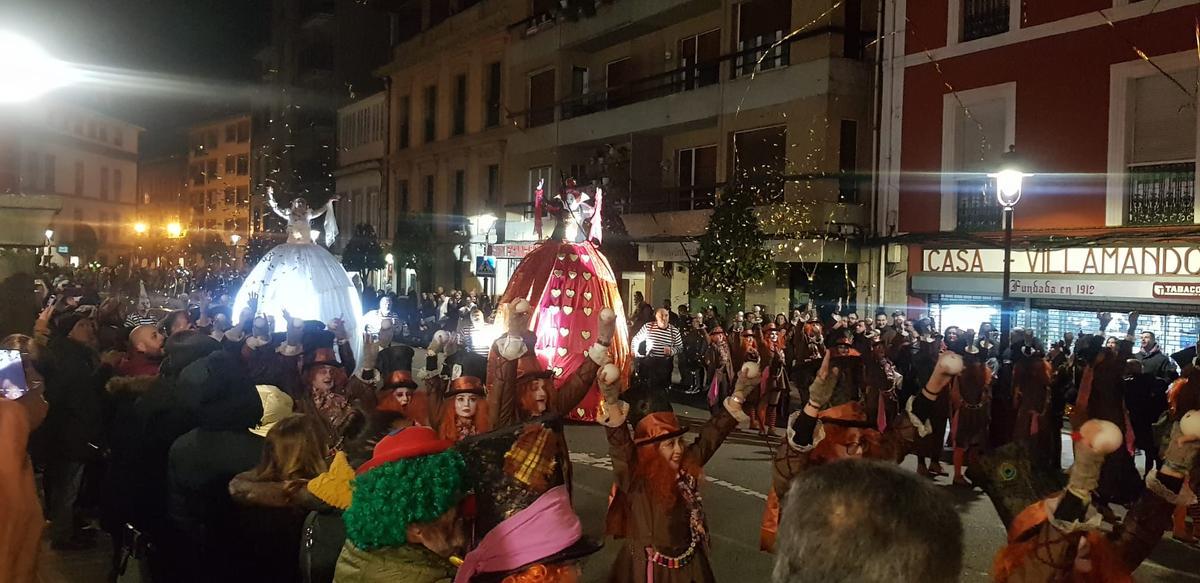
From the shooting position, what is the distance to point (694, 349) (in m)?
16.6

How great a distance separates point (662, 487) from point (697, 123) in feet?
61.5

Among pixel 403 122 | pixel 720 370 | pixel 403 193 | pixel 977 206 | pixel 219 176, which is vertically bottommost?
pixel 720 370

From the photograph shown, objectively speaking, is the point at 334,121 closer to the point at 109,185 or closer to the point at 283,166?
the point at 283,166

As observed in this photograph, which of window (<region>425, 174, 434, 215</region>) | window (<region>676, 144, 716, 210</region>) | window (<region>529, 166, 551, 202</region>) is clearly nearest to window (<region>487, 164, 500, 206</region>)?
Answer: window (<region>529, 166, 551, 202</region>)

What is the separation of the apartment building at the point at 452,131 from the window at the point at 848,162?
1341 cm

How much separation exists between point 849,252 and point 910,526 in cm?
1786

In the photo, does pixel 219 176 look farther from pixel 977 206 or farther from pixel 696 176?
pixel 977 206

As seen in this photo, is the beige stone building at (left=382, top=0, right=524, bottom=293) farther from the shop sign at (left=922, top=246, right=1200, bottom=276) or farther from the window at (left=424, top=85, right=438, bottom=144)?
the shop sign at (left=922, top=246, right=1200, bottom=276)

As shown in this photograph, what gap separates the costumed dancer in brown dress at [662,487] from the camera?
4.64 m

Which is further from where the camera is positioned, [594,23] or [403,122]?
[403,122]

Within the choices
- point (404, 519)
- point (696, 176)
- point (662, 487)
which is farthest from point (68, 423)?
point (696, 176)

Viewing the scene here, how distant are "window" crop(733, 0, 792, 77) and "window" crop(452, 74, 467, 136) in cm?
1414

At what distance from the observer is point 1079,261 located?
15648 mm

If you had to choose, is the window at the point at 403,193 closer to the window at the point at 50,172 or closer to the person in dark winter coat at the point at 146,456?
the window at the point at 50,172
